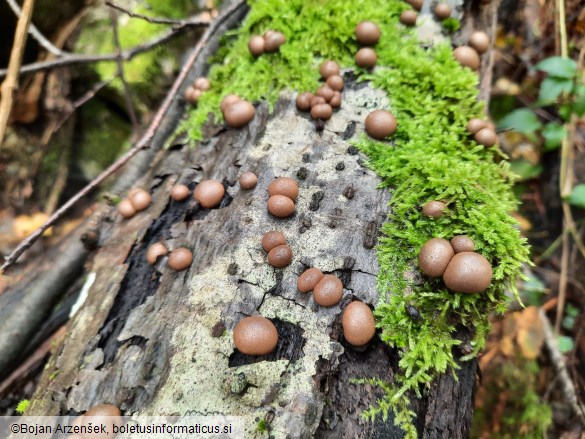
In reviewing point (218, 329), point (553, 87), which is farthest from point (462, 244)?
point (553, 87)

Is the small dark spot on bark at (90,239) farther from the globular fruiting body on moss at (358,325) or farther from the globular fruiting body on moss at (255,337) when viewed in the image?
the globular fruiting body on moss at (358,325)

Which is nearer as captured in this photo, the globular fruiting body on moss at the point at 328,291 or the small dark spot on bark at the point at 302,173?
the globular fruiting body on moss at the point at 328,291

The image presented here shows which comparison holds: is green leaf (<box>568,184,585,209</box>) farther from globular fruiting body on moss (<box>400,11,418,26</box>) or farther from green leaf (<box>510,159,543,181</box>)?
globular fruiting body on moss (<box>400,11,418,26</box>)

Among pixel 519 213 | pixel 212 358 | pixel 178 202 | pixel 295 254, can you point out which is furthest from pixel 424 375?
pixel 519 213

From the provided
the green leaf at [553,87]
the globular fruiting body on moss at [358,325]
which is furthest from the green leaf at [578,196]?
the globular fruiting body on moss at [358,325]

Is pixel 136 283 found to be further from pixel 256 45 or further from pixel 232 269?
pixel 256 45
